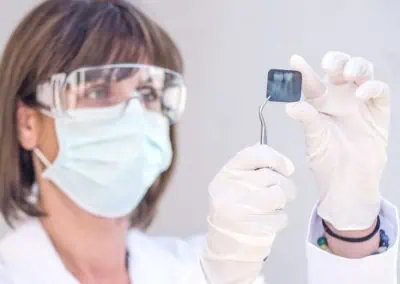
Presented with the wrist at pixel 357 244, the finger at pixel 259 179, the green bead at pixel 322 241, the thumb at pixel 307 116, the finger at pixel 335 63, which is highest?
the finger at pixel 335 63

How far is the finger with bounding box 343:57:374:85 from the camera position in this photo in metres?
1.11

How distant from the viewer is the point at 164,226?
56.4 inches

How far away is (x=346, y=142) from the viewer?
1.16m

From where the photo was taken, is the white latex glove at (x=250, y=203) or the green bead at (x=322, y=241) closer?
the white latex glove at (x=250, y=203)

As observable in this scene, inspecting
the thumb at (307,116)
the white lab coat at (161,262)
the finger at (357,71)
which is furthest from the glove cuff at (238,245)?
the finger at (357,71)

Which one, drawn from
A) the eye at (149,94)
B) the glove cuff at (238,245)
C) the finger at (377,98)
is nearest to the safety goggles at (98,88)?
the eye at (149,94)

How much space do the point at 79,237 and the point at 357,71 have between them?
57 centimetres

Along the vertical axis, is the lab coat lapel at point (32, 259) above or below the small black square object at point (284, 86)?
below

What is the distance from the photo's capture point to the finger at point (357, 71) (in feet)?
3.64

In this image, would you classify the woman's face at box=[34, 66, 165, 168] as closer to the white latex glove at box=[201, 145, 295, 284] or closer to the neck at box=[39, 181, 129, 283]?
the neck at box=[39, 181, 129, 283]

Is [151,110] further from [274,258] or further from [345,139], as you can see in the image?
[274,258]

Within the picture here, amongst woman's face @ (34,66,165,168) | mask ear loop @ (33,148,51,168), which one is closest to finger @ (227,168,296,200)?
woman's face @ (34,66,165,168)

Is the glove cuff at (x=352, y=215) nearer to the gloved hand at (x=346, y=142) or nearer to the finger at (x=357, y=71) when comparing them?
the gloved hand at (x=346, y=142)

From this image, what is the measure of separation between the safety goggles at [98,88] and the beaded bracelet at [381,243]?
16.1 inches
